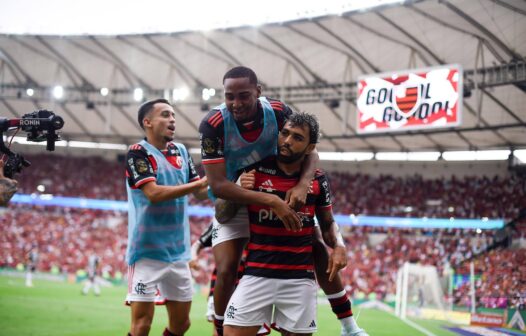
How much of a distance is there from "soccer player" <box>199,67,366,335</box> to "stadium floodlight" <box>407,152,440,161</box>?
86.5 ft

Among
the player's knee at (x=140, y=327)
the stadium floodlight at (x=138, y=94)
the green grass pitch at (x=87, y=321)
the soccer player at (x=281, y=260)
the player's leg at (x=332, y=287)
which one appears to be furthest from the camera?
the stadium floodlight at (x=138, y=94)

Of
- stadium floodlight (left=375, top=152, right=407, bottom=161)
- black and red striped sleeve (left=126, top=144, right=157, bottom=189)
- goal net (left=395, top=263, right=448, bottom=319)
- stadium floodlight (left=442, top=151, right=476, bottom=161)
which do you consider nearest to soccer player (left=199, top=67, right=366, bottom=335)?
black and red striped sleeve (left=126, top=144, right=157, bottom=189)

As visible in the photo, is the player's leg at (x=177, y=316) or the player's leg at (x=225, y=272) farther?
the player's leg at (x=177, y=316)

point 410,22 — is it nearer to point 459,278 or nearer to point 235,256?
point 459,278

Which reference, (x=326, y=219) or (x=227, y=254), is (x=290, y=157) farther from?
(x=227, y=254)

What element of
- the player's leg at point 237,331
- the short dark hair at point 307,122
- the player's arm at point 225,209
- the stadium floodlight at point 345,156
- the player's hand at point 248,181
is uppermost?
the stadium floodlight at point 345,156

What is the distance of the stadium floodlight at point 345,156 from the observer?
31.7 meters

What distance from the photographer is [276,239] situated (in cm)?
380

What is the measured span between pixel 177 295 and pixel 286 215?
70.5 inches

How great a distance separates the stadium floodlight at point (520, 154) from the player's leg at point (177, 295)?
80.3 ft

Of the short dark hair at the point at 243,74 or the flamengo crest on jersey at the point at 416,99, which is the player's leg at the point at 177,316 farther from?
the flamengo crest on jersey at the point at 416,99

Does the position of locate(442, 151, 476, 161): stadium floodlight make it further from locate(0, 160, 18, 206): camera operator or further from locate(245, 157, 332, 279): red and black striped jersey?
locate(0, 160, 18, 206): camera operator

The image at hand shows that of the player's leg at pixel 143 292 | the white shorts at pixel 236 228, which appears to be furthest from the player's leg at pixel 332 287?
the player's leg at pixel 143 292

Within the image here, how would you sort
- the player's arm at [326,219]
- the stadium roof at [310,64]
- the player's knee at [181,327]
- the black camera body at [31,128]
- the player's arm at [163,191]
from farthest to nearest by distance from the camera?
the stadium roof at [310,64], the player's knee at [181,327], the player's arm at [163,191], the black camera body at [31,128], the player's arm at [326,219]
